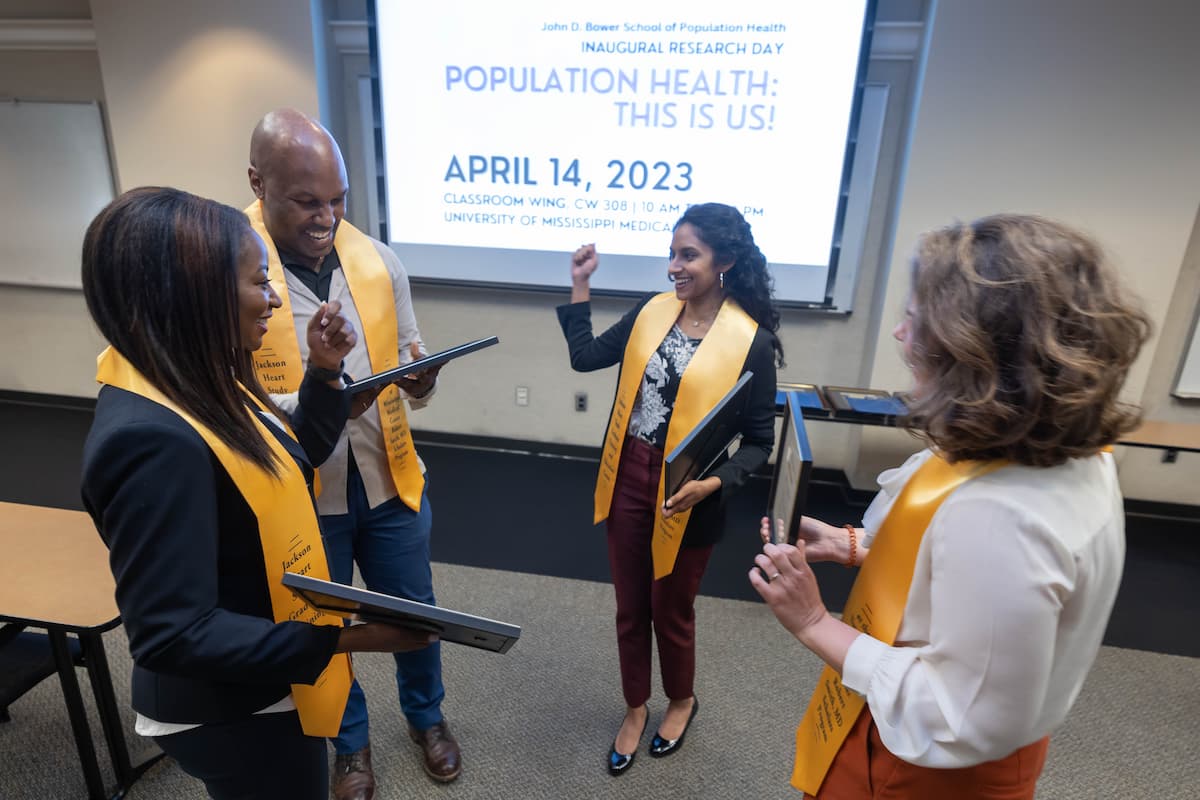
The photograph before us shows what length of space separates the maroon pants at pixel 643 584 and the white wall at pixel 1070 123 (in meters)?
2.19

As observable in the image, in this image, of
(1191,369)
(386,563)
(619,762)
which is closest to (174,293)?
(386,563)

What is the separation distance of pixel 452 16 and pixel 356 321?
2365mm

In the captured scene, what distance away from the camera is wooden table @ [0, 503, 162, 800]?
1305mm

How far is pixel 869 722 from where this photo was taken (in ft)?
3.03

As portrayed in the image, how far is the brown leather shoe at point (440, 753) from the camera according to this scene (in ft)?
5.52

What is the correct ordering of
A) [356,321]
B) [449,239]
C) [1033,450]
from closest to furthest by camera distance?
[1033,450]
[356,321]
[449,239]

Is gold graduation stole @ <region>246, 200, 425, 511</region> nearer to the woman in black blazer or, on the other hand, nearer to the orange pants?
the woman in black blazer

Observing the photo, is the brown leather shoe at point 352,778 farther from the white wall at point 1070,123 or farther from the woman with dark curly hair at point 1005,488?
the white wall at point 1070,123

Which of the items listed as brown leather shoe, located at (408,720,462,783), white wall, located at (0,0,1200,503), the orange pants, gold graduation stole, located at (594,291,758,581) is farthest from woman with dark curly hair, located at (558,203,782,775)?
white wall, located at (0,0,1200,503)

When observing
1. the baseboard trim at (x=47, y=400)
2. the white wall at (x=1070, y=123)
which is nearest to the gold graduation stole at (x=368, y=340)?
the white wall at (x=1070, y=123)

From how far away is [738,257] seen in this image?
157 cm

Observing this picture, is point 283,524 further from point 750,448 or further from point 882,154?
point 882,154

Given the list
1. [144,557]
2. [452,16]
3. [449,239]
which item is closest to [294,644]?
[144,557]

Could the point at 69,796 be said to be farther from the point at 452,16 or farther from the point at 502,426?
the point at 452,16
